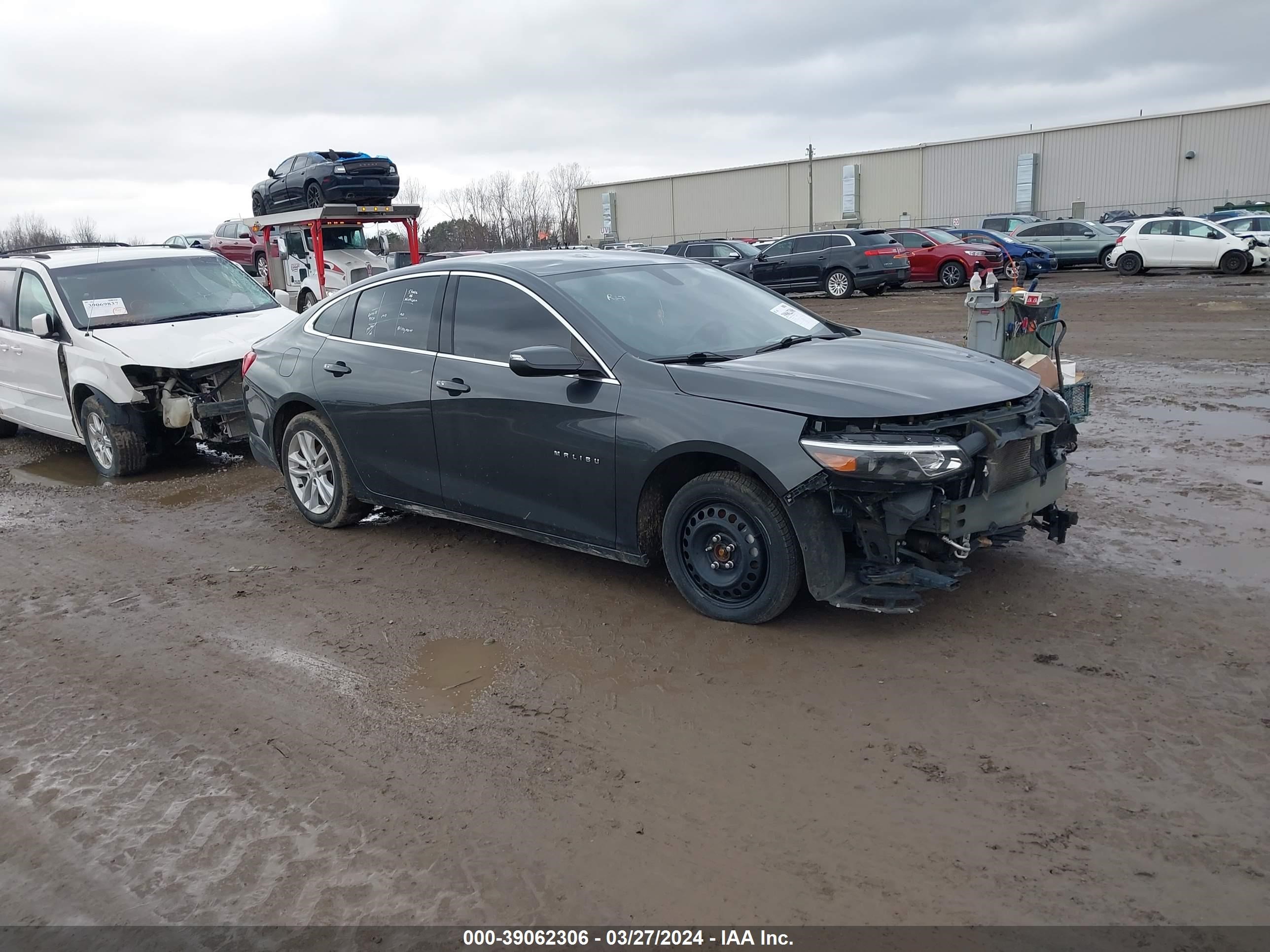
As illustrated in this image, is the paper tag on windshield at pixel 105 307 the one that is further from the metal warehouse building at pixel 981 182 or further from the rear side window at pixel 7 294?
the metal warehouse building at pixel 981 182

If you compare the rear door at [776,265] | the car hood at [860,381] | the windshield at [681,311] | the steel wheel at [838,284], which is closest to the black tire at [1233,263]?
the steel wheel at [838,284]

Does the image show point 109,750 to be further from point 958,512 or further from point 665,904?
point 958,512

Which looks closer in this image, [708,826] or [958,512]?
[708,826]

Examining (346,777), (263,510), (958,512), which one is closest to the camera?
(346,777)

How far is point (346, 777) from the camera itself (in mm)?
3734

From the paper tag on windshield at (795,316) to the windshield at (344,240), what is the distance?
15.0 metres

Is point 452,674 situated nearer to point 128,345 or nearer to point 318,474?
point 318,474

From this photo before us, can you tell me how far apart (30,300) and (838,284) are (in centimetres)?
1845

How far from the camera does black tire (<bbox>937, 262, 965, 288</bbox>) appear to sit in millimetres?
25734

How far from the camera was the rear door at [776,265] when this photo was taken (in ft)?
81.8

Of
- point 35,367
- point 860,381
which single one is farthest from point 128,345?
point 860,381

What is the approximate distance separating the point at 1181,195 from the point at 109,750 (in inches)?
2281

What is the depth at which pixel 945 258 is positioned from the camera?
85.0 feet

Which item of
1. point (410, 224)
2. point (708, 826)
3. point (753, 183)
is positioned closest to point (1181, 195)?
point (753, 183)
